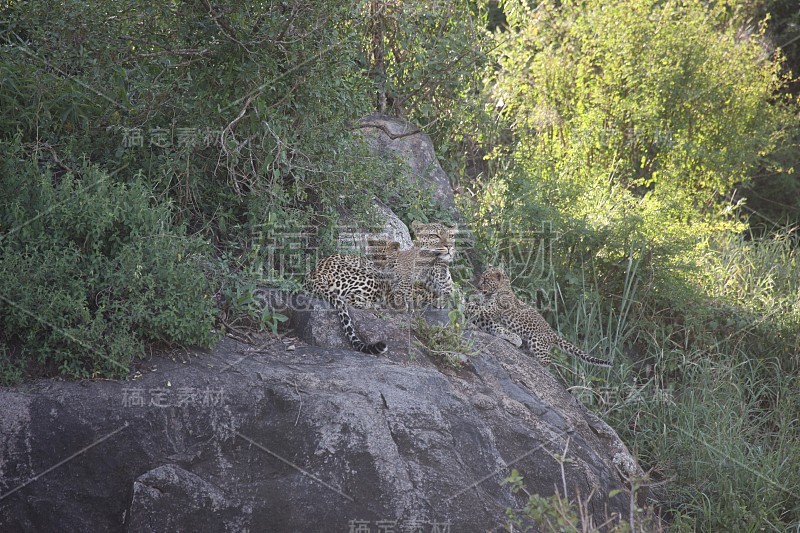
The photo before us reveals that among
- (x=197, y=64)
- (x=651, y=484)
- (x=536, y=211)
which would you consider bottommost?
(x=651, y=484)

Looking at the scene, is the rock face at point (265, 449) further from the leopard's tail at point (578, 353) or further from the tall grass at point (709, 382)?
the leopard's tail at point (578, 353)

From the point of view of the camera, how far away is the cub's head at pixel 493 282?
844 centimetres

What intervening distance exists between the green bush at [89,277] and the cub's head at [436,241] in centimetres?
252

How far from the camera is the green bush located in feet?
16.9

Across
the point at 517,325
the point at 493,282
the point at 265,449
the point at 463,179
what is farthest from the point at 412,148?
the point at 265,449

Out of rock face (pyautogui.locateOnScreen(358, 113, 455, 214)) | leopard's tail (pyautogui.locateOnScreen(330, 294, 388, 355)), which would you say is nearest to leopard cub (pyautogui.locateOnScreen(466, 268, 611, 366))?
rock face (pyautogui.locateOnScreen(358, 113, 455, 214))

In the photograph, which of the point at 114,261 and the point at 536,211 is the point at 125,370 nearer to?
the point at 114,261

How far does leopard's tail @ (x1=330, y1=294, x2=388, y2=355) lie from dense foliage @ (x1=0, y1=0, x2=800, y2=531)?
54 cm

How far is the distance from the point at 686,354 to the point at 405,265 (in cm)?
374

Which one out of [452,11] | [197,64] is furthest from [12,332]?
[452,11]

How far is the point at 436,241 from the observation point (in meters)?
7.99

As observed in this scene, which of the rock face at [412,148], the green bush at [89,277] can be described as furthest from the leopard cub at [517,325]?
the green bush at [89,277]

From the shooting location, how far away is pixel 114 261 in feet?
18.2

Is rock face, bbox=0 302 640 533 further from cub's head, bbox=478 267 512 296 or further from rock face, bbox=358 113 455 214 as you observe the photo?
rock face, bbox=358 113 455 214
